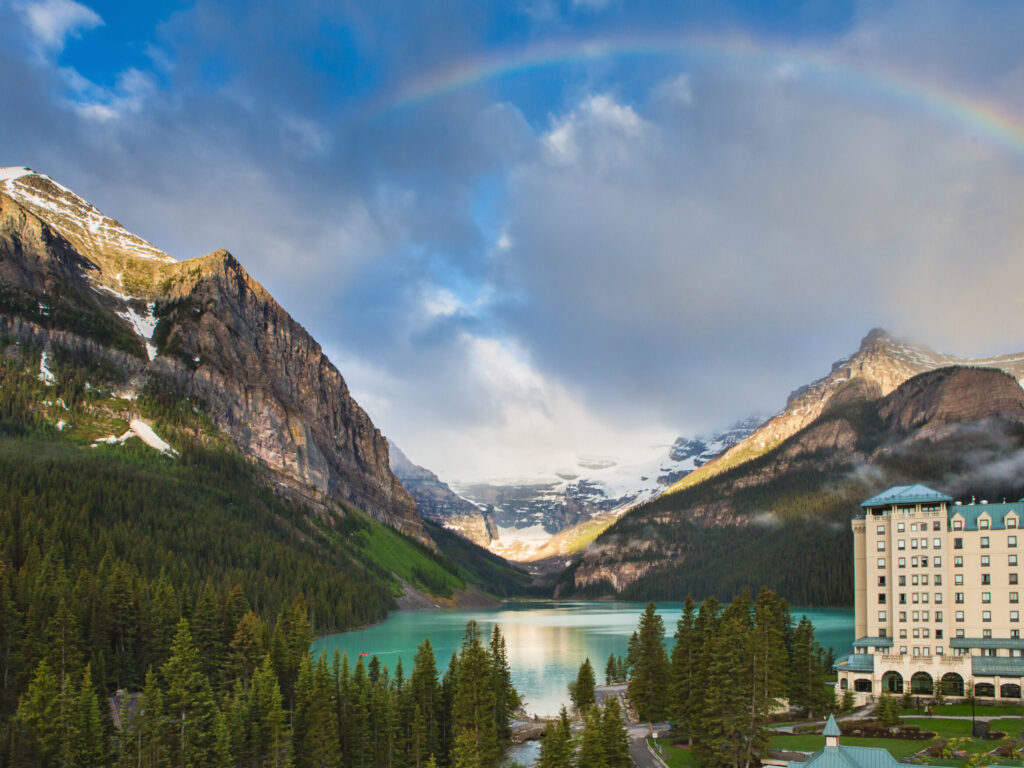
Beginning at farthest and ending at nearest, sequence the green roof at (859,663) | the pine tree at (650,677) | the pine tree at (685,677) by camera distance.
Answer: the green roof at (859,663)
the pine tree at (650,677)
the pine tree at (685,677)

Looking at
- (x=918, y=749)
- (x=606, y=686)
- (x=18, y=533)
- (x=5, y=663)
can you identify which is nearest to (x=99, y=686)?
(x=5, y=663)

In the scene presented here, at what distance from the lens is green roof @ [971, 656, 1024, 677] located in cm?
9050

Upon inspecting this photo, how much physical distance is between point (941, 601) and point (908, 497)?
13184 mm

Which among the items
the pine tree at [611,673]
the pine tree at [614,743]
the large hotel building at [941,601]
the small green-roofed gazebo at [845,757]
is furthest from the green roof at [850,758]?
the pine tree at [611,673]

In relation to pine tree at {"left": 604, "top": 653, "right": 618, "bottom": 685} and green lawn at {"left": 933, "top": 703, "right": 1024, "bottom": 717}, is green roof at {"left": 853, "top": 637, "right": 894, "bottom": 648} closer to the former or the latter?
green lawn at {"left": 933, "top": 703, "right": 1024, "bottom": 717}

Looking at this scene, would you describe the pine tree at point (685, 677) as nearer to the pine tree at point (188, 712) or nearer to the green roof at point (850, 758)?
the green roof at point (850, 758)

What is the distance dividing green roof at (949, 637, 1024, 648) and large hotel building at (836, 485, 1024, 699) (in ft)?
0.33

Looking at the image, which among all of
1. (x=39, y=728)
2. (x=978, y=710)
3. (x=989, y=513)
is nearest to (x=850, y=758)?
(x=978, y=710)

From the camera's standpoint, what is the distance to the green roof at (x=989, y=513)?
99.4 meters

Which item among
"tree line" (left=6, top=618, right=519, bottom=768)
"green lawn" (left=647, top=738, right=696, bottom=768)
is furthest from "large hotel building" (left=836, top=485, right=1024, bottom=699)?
"tree line" (left=6, top=618, right=519, bottom=768)

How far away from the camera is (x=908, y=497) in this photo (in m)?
106

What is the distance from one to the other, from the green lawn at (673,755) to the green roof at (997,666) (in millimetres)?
35707

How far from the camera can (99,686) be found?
294 feet

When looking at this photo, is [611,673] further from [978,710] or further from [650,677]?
[978,710]
